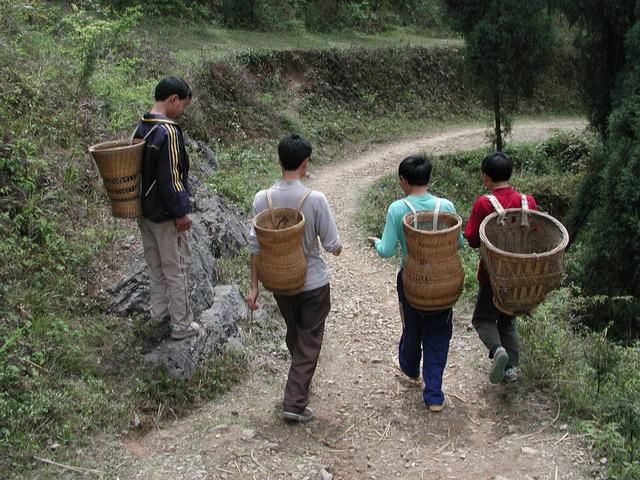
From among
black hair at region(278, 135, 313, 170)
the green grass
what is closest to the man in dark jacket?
black hair at region(278, 135, 313, 170)

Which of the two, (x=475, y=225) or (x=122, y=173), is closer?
(x=122, y=173)

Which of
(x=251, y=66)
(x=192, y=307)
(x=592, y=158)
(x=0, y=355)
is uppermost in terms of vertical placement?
(x=0, y=355)

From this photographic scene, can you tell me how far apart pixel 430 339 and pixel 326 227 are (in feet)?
3.98

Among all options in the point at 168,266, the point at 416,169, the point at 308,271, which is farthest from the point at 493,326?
the point at 168,266

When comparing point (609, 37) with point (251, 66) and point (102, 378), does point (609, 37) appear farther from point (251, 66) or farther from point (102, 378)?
point (102, 378)

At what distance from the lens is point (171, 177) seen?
15.2 feet

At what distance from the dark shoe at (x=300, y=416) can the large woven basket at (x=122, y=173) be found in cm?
184

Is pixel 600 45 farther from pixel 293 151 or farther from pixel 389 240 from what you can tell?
pixel 293 151

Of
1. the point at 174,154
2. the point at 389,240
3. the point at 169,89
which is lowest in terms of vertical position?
the point at 389,240

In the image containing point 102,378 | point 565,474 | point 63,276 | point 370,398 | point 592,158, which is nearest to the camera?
point 565,474

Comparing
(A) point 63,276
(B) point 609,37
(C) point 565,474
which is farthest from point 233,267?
(B) point 609,37

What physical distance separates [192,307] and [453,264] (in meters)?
2.40

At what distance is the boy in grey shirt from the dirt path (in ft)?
1.07

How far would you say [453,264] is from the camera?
4.39 metres
